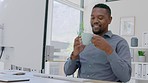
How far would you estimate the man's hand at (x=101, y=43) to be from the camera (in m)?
1.00

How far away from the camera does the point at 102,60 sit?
1226mm

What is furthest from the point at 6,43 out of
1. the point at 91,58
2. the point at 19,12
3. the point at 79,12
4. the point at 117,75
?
the point at 79,12

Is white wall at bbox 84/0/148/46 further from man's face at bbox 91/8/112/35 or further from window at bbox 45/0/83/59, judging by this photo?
man's face at bbox 91/8/112/35

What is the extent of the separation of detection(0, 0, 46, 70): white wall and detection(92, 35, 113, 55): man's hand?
28 centimetres

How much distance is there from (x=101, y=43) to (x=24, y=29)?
0.38m

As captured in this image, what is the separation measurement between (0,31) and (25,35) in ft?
0.59

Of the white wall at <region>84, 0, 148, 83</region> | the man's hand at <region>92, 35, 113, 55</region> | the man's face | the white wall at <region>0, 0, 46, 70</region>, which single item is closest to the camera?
the white wall at <region>0, 0, 46, 70</region>

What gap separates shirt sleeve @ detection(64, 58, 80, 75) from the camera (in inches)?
49.4

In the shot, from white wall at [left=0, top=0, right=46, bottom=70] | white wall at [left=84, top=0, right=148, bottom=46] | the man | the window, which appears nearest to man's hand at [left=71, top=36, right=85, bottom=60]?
the man

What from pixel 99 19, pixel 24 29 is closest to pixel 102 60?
pixel 99 19

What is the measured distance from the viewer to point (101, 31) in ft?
4.26

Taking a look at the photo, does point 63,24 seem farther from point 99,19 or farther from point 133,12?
point 99,19

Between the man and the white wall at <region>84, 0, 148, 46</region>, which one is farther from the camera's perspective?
the white wall at <region>84, 0, 148, 46</region>

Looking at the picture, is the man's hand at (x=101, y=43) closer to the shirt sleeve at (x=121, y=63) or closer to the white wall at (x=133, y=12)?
the shirt sleeve at (x=121, y=63)
